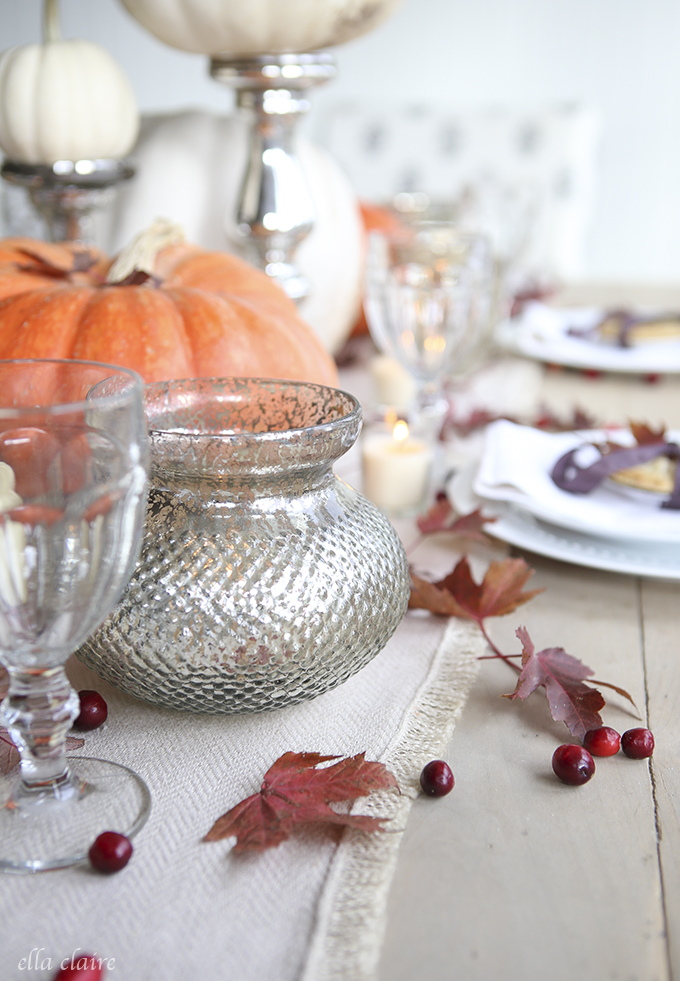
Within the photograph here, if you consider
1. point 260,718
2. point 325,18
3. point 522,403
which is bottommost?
point 522,403

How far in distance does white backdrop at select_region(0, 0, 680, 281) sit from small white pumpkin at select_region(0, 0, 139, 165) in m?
2.50

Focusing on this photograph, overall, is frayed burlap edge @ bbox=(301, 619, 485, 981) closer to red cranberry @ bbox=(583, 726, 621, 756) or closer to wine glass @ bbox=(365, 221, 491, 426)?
red cranberry @ bbox=(583, 726, 621, 756)

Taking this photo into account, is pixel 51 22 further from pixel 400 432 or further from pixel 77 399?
pixel 77 399

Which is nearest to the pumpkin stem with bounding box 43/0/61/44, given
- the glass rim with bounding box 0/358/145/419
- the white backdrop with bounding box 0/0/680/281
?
the glass rim with bounding box 0/358/145/419

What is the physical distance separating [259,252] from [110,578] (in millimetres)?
746

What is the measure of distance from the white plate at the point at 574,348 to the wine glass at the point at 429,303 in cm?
37

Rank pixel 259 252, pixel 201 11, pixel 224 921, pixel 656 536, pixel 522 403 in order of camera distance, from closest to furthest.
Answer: pixel 224 921 < pixel 656 536 < pixel 201 11 < pixel 259 252 < pixel 522 403

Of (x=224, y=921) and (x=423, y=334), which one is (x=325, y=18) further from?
(x=224, y=921)

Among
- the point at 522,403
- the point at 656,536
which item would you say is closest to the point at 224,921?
the point at 656,536

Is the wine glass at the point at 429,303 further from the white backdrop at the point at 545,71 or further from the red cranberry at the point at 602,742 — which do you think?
the white backdrop at the point at 545,71

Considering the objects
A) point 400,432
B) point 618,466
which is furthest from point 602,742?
point 400,432

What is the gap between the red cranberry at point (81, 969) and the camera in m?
0.34

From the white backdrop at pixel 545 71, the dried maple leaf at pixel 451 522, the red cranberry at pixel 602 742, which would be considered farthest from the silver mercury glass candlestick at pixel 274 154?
the white backdrop at pixel 545 71

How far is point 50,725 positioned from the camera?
417 millimetres
